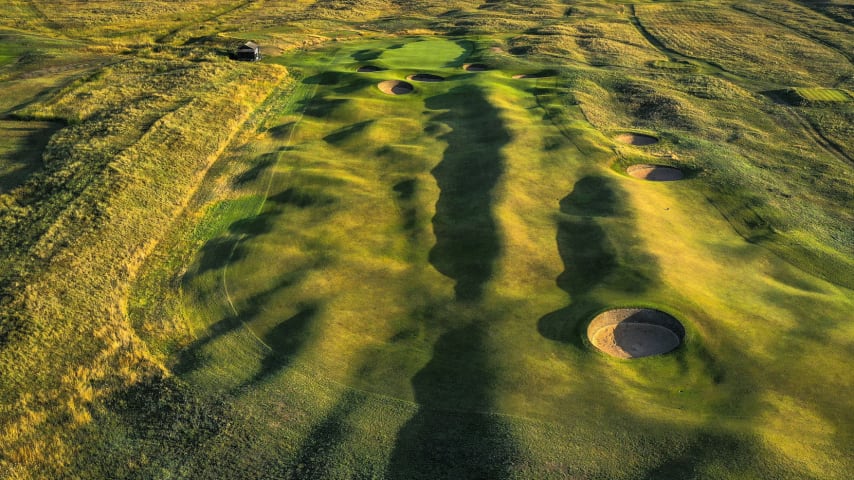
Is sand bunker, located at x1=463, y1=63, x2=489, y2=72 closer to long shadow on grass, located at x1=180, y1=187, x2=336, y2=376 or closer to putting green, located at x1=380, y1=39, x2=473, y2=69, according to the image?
putting green, located at x1=380, y1=39, x2=473, y2=69

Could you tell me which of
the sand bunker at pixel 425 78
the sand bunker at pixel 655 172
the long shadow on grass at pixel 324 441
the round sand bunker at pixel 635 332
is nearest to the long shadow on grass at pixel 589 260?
the round sand bunker at pixel 635 332

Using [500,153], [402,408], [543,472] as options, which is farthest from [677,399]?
[500,153]

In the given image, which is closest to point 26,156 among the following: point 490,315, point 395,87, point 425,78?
point 395,87

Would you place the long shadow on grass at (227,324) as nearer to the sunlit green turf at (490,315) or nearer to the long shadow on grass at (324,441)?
the sunlit green turf at (490,315)

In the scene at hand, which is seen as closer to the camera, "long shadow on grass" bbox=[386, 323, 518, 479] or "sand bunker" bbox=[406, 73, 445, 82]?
"long shadow on grass" bbox=[386, 323, 518, 479]

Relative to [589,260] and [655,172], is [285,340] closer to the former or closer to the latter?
[589,260]

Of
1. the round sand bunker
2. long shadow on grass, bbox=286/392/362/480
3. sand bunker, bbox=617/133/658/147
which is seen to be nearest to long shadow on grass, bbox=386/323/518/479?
long shadow on grass, bbox=286/392/362/480
